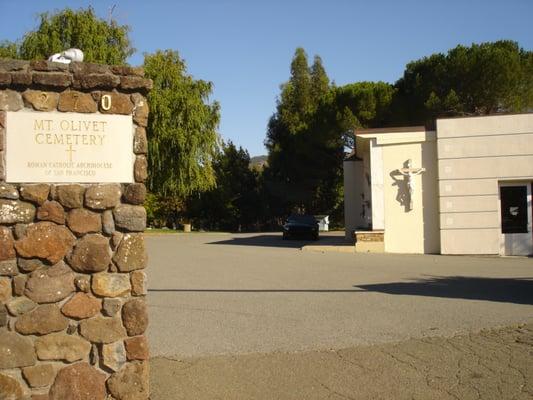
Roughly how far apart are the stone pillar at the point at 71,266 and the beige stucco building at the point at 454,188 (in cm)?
1606

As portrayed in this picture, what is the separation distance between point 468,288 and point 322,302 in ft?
11.1

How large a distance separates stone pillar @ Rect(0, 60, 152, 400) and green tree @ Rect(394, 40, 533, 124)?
28692mm

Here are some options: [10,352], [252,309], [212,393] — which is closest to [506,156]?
[252,309]

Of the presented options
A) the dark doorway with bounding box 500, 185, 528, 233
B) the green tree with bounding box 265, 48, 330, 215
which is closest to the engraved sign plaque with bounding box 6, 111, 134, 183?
the dark doorway with bounding box 500, 185, 528, 233

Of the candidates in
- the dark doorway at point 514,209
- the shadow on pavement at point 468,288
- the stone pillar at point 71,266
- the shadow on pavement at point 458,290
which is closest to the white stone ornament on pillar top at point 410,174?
the dark doorway at point 514,209

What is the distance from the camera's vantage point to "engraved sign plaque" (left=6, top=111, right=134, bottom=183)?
4656 mm

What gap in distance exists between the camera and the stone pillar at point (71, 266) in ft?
14.9

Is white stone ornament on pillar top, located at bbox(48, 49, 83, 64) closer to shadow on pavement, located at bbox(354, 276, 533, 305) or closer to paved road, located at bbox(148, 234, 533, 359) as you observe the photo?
paved road, located at bbox(148, 234, 533, 359)

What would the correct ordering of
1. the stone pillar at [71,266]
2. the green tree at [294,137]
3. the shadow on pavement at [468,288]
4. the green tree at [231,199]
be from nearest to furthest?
the stone pillar at [71,266] → the shadow on pavement at [468,288] → the green tree at [294,137] → the green tree at [231,199]

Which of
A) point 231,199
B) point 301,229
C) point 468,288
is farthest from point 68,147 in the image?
point 231,199

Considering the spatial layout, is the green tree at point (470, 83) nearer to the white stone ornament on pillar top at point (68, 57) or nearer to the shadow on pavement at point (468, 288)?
the shadow on pavement at point (468, 288)

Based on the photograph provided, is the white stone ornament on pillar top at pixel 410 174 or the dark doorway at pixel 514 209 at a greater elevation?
the white stone ornament on pillar top at pixel 410 174

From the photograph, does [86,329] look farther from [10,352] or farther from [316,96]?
[316,96]

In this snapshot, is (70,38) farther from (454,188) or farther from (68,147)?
(68,147)
